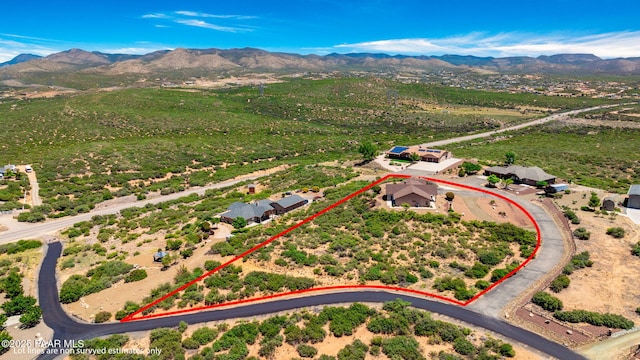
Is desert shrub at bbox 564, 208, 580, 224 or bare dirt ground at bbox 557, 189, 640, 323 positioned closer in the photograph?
bare dirt ground at bbox 557, 189, 640, 323

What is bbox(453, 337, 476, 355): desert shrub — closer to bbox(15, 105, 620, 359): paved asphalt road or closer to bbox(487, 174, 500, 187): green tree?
bbox(15, 105, 620, 359): paved asphalt road

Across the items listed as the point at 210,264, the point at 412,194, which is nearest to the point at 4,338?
the point at 210,264

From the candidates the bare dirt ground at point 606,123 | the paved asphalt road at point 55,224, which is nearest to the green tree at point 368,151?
the paved asphalt road at point 55,224

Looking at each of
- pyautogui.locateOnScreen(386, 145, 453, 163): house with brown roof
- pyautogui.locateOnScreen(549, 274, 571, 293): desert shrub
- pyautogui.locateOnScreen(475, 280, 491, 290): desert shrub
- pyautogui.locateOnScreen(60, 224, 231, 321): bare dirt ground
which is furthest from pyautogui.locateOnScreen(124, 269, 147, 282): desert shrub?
pyautogui.locateOnScreen(386, 145, 453, 163): house with brown roof

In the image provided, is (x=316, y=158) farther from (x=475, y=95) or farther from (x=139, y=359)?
(x=475, y=95)

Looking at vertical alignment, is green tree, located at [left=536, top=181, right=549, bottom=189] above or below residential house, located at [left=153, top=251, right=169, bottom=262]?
above

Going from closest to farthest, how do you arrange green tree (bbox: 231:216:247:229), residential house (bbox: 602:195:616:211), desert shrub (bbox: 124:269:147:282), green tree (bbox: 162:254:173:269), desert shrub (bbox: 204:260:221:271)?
desert shrub (bbox: 124:269:147:282)
desert shrub (bbox: 204:260:221:271)
green tree (bbox: 162:254:173:269)
green tree (bbox: 231:216:247:229)
residential house (bbox: 602:195:616:211)
